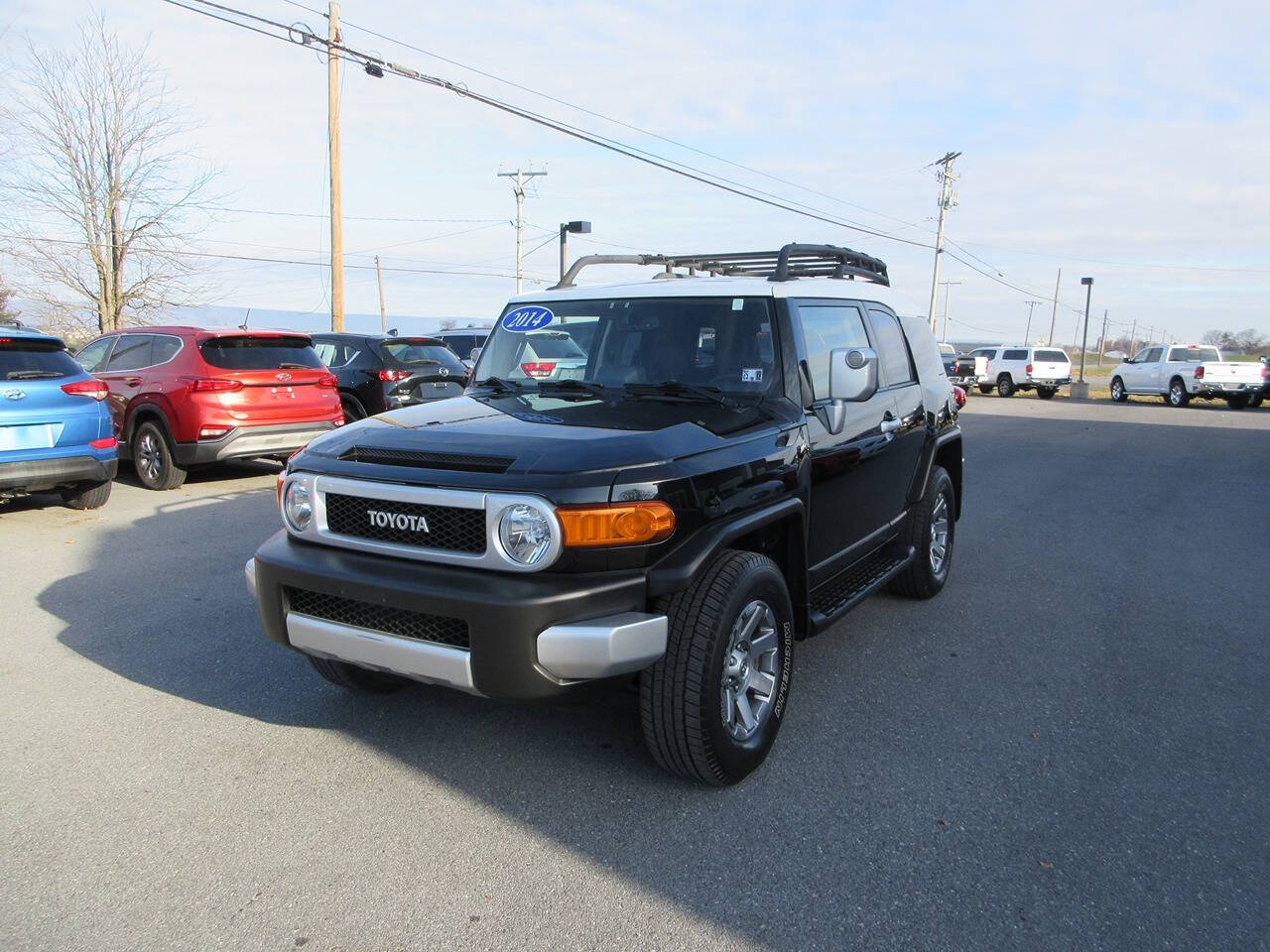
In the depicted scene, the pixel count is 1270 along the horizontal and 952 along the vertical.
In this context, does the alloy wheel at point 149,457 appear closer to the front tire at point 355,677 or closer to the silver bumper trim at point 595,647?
the front tire at point 355,677

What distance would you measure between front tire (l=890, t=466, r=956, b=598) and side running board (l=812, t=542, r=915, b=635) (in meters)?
0.16

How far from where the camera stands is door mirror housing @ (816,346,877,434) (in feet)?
13.5

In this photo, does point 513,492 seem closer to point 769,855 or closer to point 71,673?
point 769,855

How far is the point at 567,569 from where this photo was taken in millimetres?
3027

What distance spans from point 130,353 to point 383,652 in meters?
8.80

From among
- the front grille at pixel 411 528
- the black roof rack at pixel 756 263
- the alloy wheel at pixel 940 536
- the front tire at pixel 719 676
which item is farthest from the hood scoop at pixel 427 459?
the alloy wheel at pixel 940 536

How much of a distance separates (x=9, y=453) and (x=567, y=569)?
6640 mm

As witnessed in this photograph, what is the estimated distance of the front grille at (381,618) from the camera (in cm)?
307

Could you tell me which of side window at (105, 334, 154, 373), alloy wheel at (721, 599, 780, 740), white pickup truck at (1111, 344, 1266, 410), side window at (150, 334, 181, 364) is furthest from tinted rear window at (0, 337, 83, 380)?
white pickup truck at (1111, 344, 1266, 410)

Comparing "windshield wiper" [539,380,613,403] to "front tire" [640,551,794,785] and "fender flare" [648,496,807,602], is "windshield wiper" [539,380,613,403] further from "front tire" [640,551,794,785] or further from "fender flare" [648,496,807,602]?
"front tire" [640,551,794,785]

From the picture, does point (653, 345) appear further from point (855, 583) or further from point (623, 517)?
point (855, 583)

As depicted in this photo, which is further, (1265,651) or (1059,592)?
(1059,592)

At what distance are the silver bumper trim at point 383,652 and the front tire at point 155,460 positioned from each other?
7.14 m

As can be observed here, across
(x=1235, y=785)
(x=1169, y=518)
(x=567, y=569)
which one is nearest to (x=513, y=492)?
(x=567, y=569)
